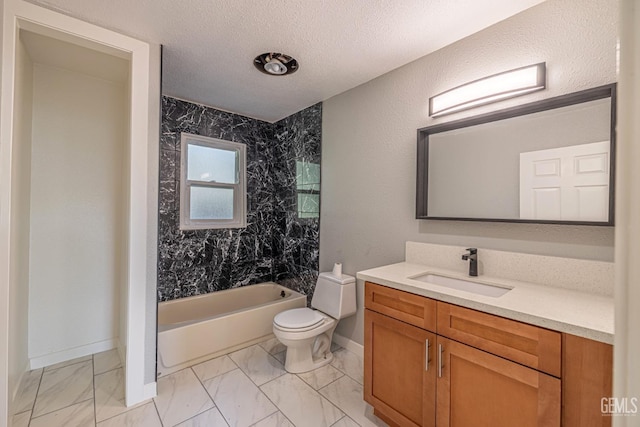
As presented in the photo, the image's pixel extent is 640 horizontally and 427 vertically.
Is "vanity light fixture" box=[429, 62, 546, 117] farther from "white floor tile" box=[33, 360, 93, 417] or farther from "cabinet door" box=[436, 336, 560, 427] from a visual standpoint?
"white floor tile" box=[33, 360, 93, 417]

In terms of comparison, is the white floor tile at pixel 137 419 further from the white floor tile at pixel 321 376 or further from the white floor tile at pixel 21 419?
the white floor tile at pixel 321 376

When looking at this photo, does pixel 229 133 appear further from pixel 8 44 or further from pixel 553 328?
pixel 553 328

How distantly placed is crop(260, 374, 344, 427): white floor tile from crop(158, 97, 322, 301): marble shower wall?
1.03 metres

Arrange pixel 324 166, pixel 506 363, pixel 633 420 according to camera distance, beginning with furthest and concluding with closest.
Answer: pixel 324 166
pixel 506 363
pixel 633 420

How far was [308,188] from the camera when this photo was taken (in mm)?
2980

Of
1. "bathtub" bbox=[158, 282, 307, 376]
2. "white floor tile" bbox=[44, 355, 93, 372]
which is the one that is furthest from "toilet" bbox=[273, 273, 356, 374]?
"white floor tile" bbox=[44, 355, 93, 372]

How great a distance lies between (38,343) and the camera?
2.23 m

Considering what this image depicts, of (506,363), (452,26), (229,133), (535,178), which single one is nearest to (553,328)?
(506,363)

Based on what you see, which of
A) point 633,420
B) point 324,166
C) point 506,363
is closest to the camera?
point 633,420

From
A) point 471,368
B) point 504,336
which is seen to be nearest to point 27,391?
point 471,368

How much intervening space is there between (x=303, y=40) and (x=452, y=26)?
90 cm

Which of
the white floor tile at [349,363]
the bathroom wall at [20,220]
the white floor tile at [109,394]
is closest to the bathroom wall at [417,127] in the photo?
the white floor tile at [349,363]

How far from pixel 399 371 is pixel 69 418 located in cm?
195

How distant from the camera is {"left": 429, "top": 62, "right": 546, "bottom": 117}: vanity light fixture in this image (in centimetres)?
150
